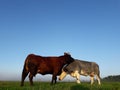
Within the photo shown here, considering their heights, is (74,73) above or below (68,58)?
below

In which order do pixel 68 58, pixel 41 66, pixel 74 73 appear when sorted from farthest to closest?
pixel 74 73
pixel 68 58
pixel 41 66

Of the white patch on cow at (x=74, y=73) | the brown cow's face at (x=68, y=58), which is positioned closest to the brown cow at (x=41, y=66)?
the brown cow's face at (x=68, y=58)

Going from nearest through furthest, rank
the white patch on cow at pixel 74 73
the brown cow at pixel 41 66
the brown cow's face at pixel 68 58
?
the brown cow at pixel 41 66, the brown cow's face at pixel 68 58, the white patch on cow at pixel 74 73

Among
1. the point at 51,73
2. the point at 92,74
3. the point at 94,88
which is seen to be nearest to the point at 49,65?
the point at 51,73

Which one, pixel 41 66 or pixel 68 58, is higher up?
pixel 68 58

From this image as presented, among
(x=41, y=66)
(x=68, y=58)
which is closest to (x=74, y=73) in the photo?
(x=68, y=58)

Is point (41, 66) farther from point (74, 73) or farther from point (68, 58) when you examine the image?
point (74, 73)

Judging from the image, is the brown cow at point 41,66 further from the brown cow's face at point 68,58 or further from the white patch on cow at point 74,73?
the white patch on cow at point 74,73

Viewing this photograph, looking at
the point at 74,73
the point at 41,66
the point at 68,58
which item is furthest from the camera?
the point at 74,73

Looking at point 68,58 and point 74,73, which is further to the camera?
point 74,73

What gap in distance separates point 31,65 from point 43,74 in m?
1.66

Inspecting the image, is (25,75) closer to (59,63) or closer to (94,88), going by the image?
(59,63)

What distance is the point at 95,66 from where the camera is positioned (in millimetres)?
33844

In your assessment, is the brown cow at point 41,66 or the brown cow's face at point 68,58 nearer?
the brown cow at point 41,66
